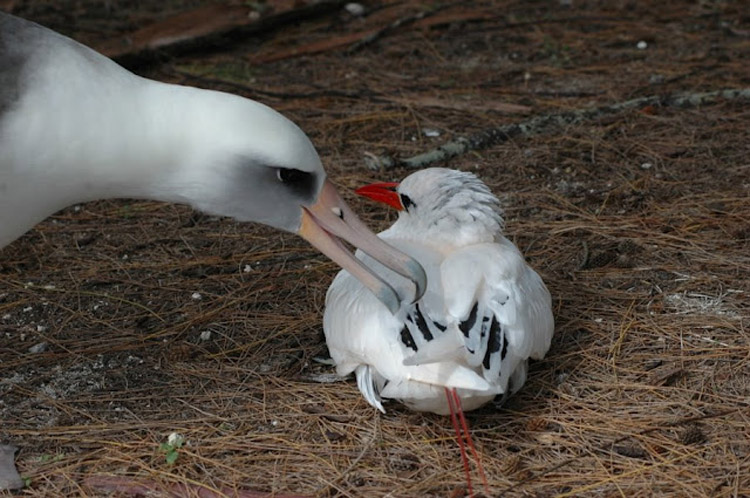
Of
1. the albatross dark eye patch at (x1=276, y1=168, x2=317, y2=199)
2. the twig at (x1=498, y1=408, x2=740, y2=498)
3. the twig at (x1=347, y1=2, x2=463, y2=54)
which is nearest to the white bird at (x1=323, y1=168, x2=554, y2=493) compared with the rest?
the twig at (x1=498, y1=408, x2=740, y2=498)

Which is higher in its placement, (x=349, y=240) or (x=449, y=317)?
(x=349, y=240)

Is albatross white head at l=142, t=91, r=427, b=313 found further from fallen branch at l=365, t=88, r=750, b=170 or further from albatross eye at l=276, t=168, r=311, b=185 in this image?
fallen branch at l=365, t=88, r=750, b=170

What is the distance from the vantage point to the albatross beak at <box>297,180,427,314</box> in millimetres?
3818

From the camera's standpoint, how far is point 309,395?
4.41 metres

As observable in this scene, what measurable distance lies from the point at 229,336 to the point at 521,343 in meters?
1.54

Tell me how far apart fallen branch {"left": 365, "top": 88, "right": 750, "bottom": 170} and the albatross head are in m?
2.85

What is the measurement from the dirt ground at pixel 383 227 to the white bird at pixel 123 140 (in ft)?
3.26

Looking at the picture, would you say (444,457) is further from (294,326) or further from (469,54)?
(469,54)

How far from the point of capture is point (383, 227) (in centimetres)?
591

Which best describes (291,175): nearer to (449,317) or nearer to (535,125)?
(449,317)

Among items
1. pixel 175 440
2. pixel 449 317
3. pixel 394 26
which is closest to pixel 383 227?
pixel 449 317

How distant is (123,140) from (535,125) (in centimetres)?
407

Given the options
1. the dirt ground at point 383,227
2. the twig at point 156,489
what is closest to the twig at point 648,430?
the dirt ground at point 383,227

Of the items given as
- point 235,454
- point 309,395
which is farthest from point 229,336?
point 235,454
